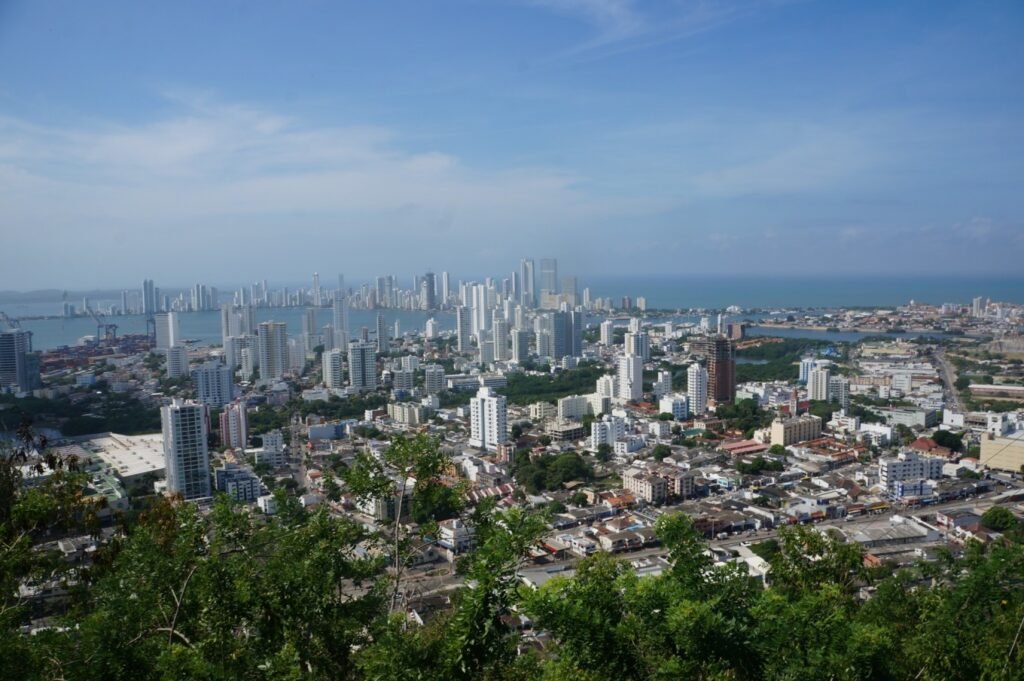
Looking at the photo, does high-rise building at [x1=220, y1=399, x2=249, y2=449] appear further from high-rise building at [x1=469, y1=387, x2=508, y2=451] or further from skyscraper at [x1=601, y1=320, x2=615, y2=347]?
Answer: skyscraper at [x1=601, y1=320, x2=615, y2=347]

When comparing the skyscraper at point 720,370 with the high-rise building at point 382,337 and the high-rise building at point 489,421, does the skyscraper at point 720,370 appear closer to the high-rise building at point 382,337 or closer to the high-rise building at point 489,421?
the high-rise building at point 489,421

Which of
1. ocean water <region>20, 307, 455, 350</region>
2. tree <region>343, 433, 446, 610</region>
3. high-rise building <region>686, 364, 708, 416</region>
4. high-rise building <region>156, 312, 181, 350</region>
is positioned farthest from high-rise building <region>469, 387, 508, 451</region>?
high-rise building <region>156, 312, 181, 350</region>

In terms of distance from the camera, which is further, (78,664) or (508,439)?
(508,439)

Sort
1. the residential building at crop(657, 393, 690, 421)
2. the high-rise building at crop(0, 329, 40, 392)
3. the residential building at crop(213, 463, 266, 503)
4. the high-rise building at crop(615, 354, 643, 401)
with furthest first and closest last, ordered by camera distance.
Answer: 1. the high-rise building at crop(615, 354, 643, 401)
2. the residential building at crop(657, 393, 690, 421)
3. the high-rise building at crop(0, 329, 40, 392)
4. the residential building at crop(213, 463, 266, 503)

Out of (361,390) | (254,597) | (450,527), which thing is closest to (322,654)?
(254,597)

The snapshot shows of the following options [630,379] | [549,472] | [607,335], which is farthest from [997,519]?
[607,335]

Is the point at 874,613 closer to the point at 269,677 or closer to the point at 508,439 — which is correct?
the point at 269,677

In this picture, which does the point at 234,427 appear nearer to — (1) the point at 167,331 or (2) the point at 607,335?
(1) the point at 167,331
